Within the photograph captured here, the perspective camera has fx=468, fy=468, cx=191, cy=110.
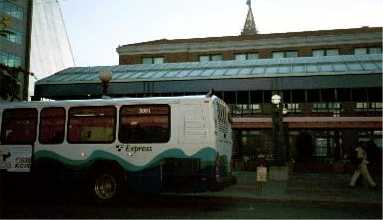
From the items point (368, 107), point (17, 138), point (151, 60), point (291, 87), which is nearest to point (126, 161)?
point (17, 138)

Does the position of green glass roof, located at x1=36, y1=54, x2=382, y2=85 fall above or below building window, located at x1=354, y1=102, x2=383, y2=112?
above

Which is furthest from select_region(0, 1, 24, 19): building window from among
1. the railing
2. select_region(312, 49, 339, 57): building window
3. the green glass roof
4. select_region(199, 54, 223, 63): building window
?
select_region(312, 49, 339, 57): building window

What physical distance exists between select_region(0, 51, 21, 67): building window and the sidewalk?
2110 inches

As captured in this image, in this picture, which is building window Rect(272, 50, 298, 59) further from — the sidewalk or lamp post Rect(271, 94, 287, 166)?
the sidewalk

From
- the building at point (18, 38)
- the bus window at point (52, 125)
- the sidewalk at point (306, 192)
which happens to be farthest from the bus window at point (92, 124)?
the building at point (18, 38)

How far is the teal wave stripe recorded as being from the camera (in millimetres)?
11950

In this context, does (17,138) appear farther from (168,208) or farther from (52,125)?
(168,208)

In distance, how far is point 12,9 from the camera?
2630 inches

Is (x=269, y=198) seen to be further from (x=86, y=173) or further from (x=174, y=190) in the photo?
(x=86, y=173)

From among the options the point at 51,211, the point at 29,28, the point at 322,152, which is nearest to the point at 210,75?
the point at 322,152

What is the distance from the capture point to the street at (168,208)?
10516mm

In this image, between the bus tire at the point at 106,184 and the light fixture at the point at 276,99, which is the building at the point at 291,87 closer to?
the light fixture at the point at 276,99

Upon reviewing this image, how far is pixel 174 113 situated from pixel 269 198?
3.75 metres

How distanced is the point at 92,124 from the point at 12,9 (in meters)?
60.0
